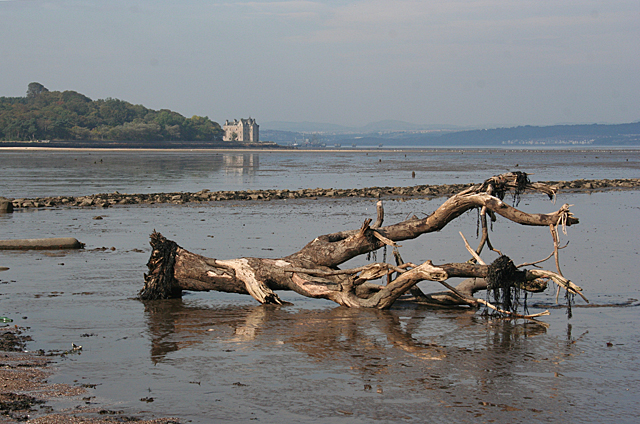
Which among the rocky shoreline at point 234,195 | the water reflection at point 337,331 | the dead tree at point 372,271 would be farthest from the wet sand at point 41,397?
the rocky shoreline at point 234,195

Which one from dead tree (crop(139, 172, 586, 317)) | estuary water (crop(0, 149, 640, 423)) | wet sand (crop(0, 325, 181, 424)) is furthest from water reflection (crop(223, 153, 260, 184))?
wet sand (crop(0, 325, 181, 424))

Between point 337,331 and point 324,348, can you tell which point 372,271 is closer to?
point 337,331

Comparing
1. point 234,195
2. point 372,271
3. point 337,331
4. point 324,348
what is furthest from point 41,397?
point 234,195

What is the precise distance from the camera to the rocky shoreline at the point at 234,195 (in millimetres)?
29453

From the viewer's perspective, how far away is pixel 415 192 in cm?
3734

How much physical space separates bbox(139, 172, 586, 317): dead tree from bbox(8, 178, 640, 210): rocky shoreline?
17088 millimetres

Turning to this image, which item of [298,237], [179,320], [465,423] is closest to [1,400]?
[179,320]

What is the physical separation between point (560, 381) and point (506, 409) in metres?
1.29

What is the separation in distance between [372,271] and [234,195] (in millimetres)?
23105

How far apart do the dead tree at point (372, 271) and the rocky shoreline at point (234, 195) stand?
1709 centimetres

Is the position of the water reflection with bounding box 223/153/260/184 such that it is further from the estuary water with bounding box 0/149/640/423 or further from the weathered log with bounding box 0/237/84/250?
the estuary water with bounding box 0/149/640/423

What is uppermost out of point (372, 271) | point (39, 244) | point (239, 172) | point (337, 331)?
point (372, 271)

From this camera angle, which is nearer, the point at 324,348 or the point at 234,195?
the point at 324,348

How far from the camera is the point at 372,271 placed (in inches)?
445
